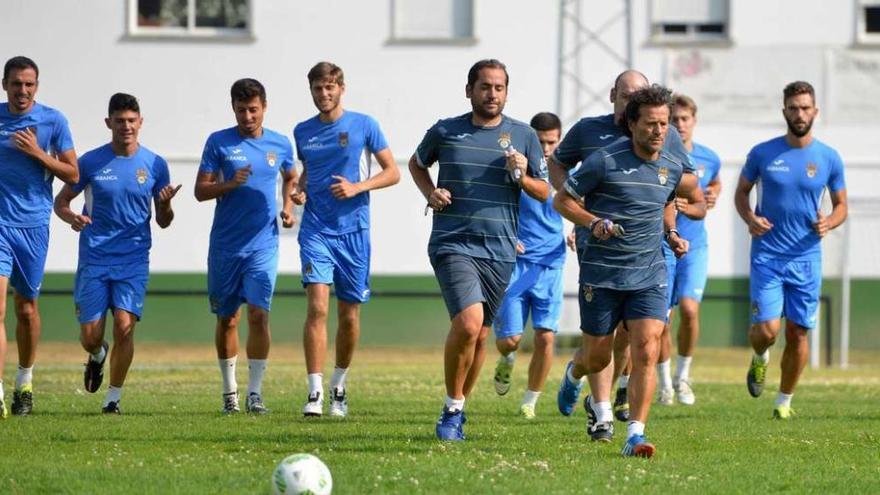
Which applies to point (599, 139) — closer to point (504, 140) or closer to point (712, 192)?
point (504, 140)

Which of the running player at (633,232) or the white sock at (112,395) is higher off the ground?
the running player at (633,232)

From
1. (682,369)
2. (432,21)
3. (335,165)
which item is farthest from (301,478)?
(432,21)

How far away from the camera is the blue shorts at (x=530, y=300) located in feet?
45.1

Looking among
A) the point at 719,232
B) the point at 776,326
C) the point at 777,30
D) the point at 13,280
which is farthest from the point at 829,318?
the point at 13,280

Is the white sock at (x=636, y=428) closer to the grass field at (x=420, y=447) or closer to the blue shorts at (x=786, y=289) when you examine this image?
the grass field at (x=420, y=447)

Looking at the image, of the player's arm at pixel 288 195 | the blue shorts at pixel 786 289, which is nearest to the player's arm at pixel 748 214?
the blue shorts at pixel 786 289

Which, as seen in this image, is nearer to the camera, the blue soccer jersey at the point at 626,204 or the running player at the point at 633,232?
the running player at the point at 633,232

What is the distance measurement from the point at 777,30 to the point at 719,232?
3784 millimetres

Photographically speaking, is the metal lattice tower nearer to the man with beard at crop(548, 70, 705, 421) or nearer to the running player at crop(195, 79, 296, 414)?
the running player at crop(195, 79, 296, 414)

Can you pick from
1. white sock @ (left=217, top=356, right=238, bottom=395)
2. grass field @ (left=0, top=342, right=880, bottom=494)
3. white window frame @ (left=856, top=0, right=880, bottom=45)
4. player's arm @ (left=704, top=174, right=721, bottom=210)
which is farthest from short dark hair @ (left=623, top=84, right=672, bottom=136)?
white window frame @ (left=856, top=0, right=880, bottom=45)

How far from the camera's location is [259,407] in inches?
525

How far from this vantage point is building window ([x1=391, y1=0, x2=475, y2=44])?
28.9 meters

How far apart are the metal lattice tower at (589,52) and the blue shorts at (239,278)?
52.1 ft

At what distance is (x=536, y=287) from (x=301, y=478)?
6.12 metres
